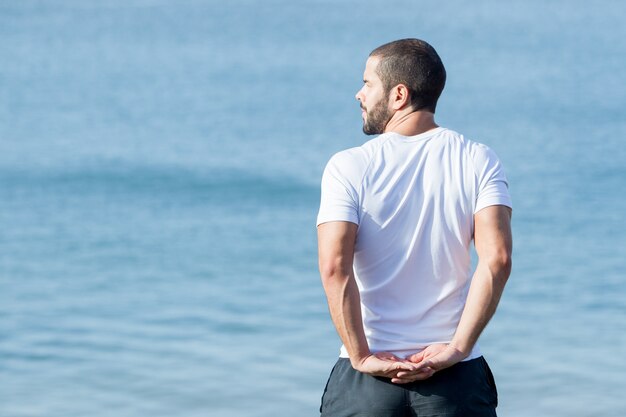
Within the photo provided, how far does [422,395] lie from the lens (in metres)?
2.57

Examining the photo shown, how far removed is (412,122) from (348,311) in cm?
43

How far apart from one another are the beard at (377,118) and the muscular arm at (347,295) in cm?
27

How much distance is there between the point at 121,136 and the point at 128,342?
9.26 metres

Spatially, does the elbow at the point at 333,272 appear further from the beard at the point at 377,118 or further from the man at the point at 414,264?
the beard at the point at 377,118

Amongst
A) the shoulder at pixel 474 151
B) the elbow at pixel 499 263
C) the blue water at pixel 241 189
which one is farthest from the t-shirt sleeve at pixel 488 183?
the blue water at pixel 241 189

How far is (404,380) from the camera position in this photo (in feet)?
8.38

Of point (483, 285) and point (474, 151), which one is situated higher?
point (474, 151)

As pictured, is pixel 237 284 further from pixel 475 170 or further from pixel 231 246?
pixel 475 170

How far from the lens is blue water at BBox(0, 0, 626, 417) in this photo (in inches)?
290

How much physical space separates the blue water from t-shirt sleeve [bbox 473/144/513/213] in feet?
13.8

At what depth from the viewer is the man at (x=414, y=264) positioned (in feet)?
8.34

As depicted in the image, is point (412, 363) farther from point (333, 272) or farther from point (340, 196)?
point (340, 196)

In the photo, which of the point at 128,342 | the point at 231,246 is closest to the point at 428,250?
the point at 128,342

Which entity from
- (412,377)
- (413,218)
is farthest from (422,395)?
(413,218)
